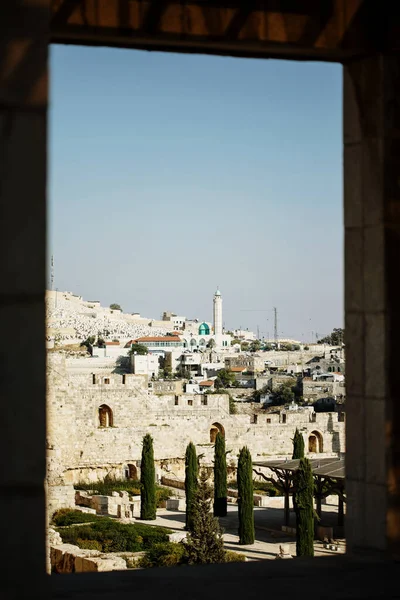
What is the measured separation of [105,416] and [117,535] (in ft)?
27.2

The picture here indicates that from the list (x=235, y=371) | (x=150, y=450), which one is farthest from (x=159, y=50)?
(x=235, y=371)

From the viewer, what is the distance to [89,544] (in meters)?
14.9

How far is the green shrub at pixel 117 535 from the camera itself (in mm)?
14921

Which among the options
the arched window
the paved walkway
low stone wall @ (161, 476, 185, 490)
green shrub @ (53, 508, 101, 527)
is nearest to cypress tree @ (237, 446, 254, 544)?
the paved walkway

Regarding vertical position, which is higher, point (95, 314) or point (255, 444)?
point (95, 314)

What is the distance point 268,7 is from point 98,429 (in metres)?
19.5

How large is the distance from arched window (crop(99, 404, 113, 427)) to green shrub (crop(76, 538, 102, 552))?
8.13 metres
